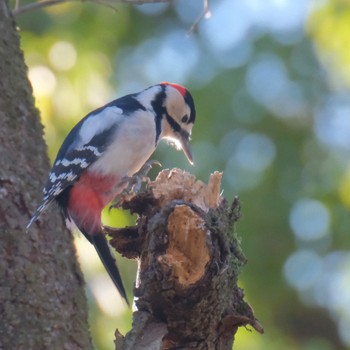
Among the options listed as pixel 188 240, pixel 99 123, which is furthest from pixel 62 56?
pixel 188 240

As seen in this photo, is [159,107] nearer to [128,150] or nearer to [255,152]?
[128,150]

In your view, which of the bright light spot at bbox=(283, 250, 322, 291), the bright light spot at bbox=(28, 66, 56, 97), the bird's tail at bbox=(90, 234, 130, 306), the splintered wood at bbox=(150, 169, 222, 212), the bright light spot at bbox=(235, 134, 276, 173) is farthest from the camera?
the bright light spot at bbox=(235, 134, 276, 173)

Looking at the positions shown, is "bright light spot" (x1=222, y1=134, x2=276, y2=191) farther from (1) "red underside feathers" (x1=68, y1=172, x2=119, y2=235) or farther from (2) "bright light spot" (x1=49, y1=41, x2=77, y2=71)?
(1) "red underside feathers" (x1=68, y1=172, x2=119, y2=235)

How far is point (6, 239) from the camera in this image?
96.8 inches

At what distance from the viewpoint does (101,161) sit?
9.66 feet

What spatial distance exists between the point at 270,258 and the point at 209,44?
1.35m

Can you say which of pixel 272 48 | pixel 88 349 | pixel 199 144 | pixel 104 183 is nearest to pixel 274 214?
pixel 199 144

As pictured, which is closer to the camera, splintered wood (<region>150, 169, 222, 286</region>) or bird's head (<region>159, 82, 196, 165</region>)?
splintered wood (<region>150, 169, 222, 286</region>)

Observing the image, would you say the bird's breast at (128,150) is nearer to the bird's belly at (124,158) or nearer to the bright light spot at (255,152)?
the bird's belly at (124,158)

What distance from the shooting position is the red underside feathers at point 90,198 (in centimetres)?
280

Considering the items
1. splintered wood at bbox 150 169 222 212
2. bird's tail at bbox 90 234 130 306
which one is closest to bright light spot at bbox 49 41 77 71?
bird's tail at bbox 90 234 130 306

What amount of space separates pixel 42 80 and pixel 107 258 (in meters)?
1.15

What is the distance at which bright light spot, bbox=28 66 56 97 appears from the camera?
3.60m

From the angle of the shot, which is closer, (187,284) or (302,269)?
(187,284)
